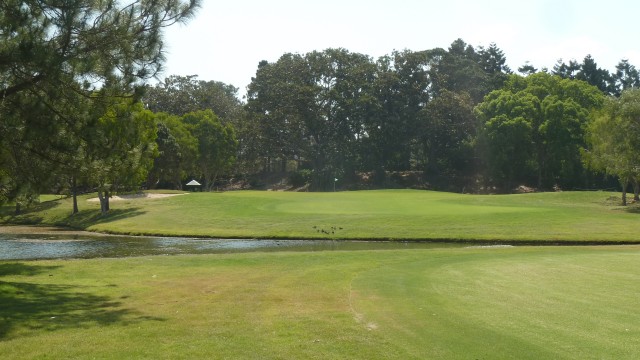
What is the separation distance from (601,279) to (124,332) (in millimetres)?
11624

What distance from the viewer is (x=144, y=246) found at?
32.5 meters

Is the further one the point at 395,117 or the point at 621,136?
the point at 395,117

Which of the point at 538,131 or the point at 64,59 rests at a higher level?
the point at 538,131

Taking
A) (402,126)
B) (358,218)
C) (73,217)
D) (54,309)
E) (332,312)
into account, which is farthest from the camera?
(402,126)

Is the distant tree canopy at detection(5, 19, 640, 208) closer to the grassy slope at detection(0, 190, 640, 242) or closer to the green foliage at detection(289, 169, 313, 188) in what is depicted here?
the green foliage at detection(289, 169, 313, 188)

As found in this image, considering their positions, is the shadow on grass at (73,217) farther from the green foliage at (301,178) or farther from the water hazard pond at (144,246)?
the green foliage at (301,178)

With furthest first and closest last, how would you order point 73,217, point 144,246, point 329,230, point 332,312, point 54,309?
point 73,217 → point 329,230 → point 144,246 → point 54,309 → point 332,312

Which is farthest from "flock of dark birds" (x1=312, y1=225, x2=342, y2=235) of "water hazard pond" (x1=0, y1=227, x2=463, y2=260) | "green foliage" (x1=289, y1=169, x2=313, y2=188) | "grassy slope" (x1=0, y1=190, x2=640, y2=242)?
"green foliage" (x1=289, y1=169, x2=313, y2=188)

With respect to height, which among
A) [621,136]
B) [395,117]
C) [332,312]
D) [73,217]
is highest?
[395,117]

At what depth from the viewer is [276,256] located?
76.8 ft

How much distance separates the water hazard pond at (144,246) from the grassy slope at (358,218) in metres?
1.88

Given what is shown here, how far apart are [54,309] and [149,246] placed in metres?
20.9

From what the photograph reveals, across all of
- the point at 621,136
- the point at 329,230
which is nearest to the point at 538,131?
the point at 621,136

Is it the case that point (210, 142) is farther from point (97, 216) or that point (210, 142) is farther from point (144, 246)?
point (144, 246)
